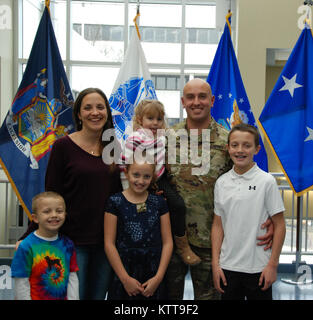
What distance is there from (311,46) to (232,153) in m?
2.24

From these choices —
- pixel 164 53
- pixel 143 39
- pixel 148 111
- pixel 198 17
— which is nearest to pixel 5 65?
pixel 143 39

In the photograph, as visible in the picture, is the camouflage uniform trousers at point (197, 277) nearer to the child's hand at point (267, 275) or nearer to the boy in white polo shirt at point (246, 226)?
the boy in white polo shirt at point (246, 226)

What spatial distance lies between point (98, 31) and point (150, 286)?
Answer: 551 cm

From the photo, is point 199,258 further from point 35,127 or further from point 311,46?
point 311,46

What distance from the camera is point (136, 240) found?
1751 millimetres

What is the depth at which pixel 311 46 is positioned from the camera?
11.3 ft

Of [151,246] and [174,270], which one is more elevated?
[151,246]

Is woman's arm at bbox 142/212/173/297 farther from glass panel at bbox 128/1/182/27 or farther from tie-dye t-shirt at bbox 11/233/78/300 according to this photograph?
glass panel at bbox 128/1/182/27

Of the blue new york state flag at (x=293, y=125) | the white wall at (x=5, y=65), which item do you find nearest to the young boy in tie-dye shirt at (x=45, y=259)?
the blue new york state flag at (x=293, y=125)

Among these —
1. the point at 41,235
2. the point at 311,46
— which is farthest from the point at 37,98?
the point at 311,46

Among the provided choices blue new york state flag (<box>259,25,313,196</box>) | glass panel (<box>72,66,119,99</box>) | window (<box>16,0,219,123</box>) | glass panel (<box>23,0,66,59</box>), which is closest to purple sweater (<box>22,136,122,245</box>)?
blue new york state flag (<box>259,25,313,196</box>)

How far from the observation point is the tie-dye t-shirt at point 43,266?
68.2 inches

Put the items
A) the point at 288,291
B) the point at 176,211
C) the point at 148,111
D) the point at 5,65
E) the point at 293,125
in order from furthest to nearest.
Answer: the point at 5,65 < the point at 288,291 < the point at 293,125 < the point at 148,111 < the point at 176,211

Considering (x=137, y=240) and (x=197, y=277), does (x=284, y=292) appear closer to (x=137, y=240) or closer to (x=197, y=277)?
(x=197, y=277)
